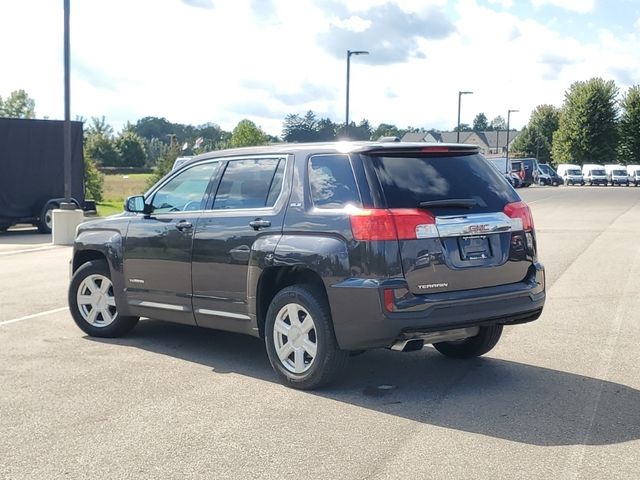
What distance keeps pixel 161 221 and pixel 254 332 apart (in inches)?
58.9

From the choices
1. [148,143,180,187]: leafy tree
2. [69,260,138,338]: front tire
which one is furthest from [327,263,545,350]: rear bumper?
[148,143,180,187]: leafy tree

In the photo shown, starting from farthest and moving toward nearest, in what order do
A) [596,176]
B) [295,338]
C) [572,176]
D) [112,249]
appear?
[572,176]
[596,176]
[112,249]
[295,338]

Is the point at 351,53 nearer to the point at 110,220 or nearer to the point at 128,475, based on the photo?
the point at 110,220

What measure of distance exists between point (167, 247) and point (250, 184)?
103 cm

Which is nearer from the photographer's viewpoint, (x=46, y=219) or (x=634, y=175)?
(x=46, y=219)

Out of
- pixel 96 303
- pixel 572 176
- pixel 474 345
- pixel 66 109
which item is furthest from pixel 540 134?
pixel 474 345

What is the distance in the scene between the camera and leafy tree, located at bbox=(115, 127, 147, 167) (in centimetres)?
10450

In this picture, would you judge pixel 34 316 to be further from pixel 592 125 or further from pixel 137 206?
pixel 592 125

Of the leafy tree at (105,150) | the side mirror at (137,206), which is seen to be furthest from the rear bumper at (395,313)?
the leafy tree at (105,150)

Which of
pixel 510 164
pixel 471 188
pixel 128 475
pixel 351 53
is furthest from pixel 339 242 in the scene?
pixel 510 164

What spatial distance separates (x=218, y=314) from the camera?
22.2 feet

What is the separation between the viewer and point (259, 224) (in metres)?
6.37

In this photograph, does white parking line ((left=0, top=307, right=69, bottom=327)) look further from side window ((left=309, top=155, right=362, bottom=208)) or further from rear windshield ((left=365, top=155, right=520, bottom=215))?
rear windshield ((left=365, top=155, right=520, bottom=215))

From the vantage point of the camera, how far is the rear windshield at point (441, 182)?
5828 millimetres
